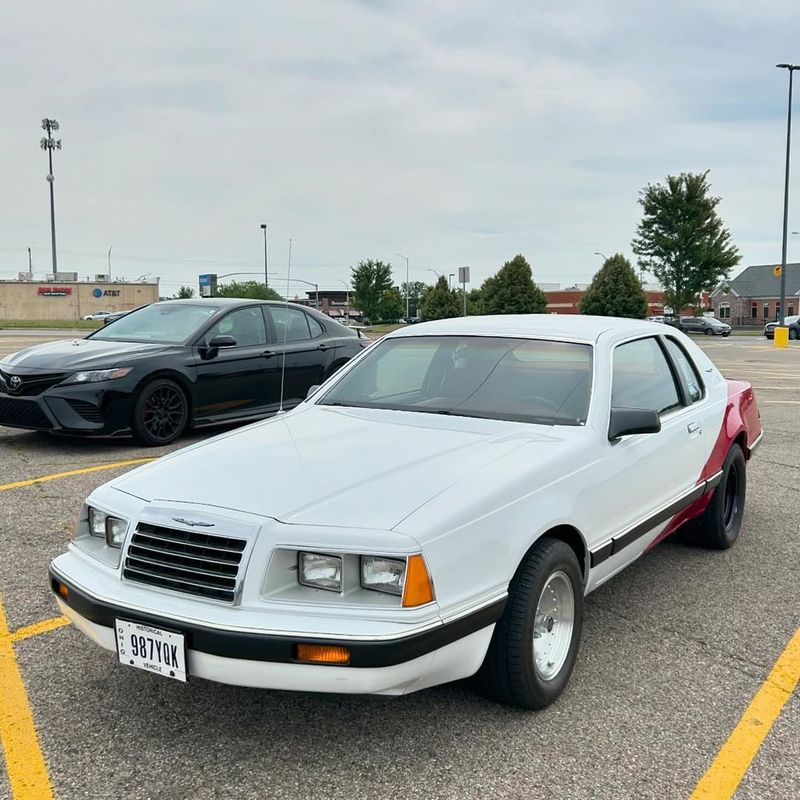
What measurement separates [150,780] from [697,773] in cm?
171

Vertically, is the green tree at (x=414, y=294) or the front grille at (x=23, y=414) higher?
the green tree at (x=414, y=294)

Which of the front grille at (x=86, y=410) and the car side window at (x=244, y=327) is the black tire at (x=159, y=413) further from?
the car side window at (x=244, y=327)

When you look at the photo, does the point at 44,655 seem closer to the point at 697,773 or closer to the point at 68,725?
the point at 68,725

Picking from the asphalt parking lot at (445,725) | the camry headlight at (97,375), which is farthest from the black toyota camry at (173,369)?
→ the asphalt parking lot at (445,725)

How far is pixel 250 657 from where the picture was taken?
2400 millimetres

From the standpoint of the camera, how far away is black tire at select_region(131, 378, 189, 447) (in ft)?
24.8

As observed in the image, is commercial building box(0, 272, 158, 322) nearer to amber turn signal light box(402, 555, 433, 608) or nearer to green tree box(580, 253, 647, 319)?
green tree box(580, 253, 647, 319)

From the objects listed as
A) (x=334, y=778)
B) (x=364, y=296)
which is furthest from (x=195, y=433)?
(x=364, y=296)

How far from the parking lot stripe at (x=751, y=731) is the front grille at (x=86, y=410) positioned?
5.82m

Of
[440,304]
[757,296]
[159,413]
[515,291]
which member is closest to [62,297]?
[440,304]

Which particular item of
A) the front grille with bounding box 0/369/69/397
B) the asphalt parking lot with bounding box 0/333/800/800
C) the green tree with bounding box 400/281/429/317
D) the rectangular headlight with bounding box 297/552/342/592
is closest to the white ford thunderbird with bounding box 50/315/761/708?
the rectangular headlight with bounding box 297/552/342/592

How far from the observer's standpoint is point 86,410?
7.23 meters

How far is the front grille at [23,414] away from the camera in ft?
23.6

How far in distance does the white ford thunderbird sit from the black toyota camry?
3176 millimetres
